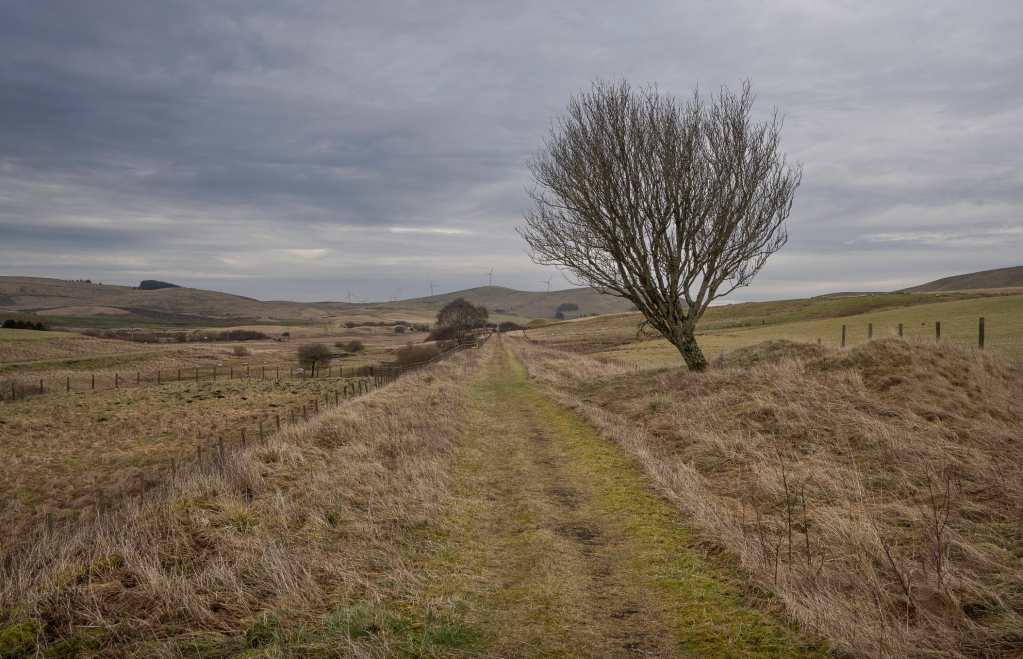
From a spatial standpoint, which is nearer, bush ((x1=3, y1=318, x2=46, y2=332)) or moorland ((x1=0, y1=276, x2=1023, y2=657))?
moorland ((x1=0, y1=276, x2=1023, y2=657))

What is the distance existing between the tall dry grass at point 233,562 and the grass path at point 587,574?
80 centimetres

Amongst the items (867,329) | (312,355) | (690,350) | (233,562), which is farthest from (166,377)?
(867,329)

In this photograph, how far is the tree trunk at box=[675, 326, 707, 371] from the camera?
19.1 meters

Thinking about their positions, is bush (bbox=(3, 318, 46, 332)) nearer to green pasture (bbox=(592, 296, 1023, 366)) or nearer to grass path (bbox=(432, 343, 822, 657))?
green pasture (bbox=(592, 296, 1023, 366))

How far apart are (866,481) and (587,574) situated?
5.08 m

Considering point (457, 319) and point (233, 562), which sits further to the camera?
point (457, 319)

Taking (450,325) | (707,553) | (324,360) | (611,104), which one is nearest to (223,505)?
(707,553)

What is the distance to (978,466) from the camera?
7059mm

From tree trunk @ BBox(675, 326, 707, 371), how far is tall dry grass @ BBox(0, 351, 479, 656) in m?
12.8

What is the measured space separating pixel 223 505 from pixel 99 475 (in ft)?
43.9

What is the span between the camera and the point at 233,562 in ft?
18.1

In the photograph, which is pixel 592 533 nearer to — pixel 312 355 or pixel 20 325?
pixel 312 355

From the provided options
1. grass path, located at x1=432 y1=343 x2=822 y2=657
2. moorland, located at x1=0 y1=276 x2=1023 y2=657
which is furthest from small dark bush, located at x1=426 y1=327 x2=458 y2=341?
grass path, located at x1=432 y1=343 x2=822 y2=657

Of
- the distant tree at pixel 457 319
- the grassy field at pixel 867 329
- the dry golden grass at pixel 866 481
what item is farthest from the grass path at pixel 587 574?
the distant tree at pixel 457 319
